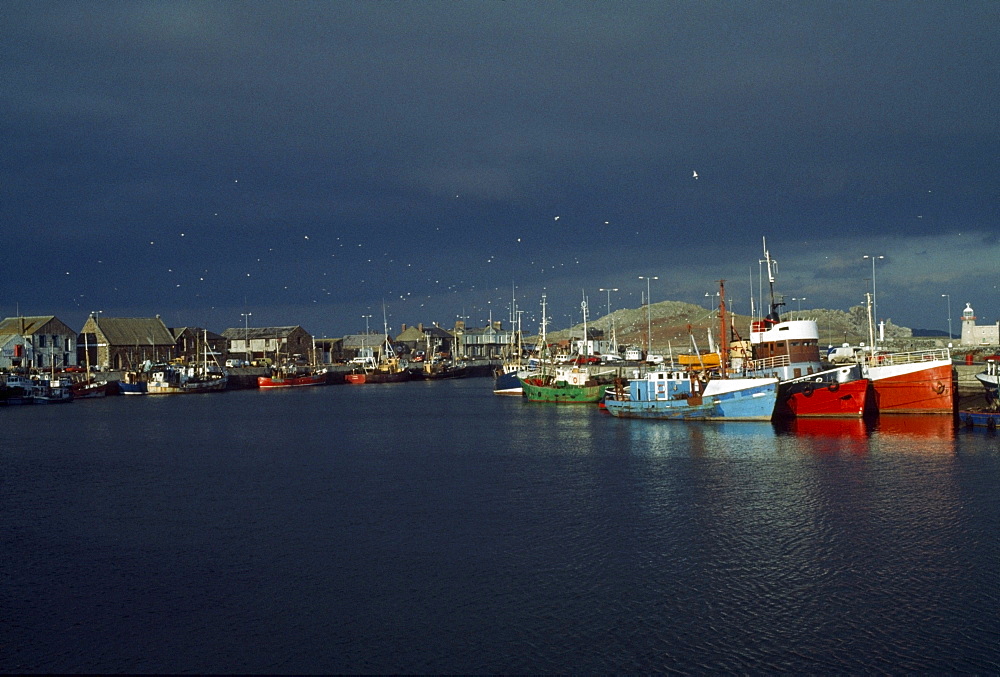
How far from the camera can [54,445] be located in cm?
6016

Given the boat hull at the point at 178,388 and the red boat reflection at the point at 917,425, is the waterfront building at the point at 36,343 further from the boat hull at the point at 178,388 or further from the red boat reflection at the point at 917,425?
Answer: the red boat reflection at the point at 917,425

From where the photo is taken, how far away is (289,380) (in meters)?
155

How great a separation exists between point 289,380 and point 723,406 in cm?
10646

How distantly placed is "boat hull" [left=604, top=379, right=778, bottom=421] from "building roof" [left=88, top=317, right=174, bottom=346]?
4810 inches

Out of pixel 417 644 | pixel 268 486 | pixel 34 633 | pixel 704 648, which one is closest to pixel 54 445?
pixel 268 486

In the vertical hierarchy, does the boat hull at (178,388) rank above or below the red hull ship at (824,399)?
above

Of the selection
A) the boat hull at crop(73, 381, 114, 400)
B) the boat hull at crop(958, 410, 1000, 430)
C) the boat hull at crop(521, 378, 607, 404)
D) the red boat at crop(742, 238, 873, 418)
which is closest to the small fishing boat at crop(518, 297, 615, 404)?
the boat hull at crop(521, 378, 607, 404)

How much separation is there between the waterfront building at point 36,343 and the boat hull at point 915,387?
126 metres

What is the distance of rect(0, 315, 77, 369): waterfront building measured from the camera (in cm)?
14475

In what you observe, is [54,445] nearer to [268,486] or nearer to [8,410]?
[268,486]

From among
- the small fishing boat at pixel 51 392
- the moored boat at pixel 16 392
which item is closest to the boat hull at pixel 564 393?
the small fishing boat at pixel 51 392

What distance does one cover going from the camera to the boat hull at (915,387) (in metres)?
62.1

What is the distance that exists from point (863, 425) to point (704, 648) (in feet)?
145

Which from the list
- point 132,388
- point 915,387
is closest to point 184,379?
point 132,388
